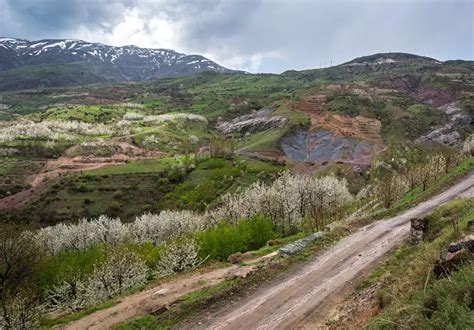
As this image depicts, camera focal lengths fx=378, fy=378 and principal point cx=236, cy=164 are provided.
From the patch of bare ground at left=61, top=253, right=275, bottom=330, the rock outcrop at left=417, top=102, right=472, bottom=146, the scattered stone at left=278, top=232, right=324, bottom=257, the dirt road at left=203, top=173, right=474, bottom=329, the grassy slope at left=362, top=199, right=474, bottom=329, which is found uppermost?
the rock outcrop at left=417, top=102, right=472, bottom=146

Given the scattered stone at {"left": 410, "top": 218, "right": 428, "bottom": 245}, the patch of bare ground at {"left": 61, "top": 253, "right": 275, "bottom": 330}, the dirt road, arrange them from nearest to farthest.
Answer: the dirt road
the patch of bare ground at {"left": 61, "top": 253, "right": 275, "bottom": 330}
the scattered stone at {"left": 410, "top": 218, "right": 428, "bottom": 245}

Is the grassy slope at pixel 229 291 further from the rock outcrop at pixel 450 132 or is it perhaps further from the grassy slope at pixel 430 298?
the rock outcrop at pixel 450 132

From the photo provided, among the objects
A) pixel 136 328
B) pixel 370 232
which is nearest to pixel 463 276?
pixel 136 328

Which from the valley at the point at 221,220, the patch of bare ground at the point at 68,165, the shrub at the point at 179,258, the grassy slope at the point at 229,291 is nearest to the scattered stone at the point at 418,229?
the valley at the point at 221,220

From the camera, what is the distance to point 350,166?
490 feet

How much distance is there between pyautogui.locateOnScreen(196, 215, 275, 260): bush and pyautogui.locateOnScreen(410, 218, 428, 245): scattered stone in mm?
22523

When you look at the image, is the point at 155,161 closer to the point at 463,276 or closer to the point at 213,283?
the point at 213,283

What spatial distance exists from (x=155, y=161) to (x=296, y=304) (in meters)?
166

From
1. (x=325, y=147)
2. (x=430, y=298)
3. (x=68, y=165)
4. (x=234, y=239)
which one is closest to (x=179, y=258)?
(x=234, y=239)

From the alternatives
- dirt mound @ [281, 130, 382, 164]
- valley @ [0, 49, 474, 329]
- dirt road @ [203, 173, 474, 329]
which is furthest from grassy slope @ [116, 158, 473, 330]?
dirt mound @ [281, 130, 382, 164]

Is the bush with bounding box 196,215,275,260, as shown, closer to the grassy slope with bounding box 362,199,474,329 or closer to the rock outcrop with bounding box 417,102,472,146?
the grassy slope with bounding box 362,199,474,329

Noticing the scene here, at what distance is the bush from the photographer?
45.7 metres

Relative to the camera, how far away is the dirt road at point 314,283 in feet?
66.2

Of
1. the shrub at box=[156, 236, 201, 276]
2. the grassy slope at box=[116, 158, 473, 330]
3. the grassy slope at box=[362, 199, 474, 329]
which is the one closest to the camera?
the grassy slope at box=[362, 199, 474, 329]
